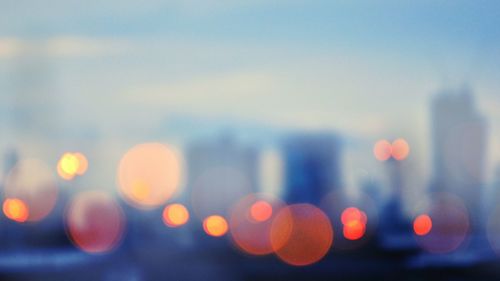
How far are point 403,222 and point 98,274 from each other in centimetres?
234

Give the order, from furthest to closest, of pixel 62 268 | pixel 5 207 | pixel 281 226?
pixel 281 226 < pixel 5 207 < pixel 62 268

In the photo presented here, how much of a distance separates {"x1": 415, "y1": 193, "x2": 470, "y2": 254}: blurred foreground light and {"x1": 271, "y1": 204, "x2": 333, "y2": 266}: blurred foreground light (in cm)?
83

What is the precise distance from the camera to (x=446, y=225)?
8945 millimetres

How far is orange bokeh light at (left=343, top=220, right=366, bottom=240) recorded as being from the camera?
898 centimetres

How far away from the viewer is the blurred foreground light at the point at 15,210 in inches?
343

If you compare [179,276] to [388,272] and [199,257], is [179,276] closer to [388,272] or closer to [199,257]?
[199,257]

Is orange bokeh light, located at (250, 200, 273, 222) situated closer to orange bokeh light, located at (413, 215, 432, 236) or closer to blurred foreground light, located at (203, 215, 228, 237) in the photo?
blurred foreground light, located at (203, 215, 228, 237)

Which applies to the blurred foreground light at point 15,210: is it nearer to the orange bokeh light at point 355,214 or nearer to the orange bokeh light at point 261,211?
the orange bokeh light at point 261,211

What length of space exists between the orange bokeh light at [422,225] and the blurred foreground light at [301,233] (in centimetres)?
74

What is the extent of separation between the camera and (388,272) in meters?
8.49

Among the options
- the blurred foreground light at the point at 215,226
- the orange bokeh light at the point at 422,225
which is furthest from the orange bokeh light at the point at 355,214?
the blurred foreground light at the point at 215,226

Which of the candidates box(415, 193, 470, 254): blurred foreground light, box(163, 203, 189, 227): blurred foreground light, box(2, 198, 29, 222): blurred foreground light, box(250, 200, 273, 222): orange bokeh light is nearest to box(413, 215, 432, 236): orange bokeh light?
box(415, 193, 470, 254): blurred foreground light

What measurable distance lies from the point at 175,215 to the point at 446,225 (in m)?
2.13

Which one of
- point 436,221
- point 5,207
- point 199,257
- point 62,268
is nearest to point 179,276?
point 199,257
